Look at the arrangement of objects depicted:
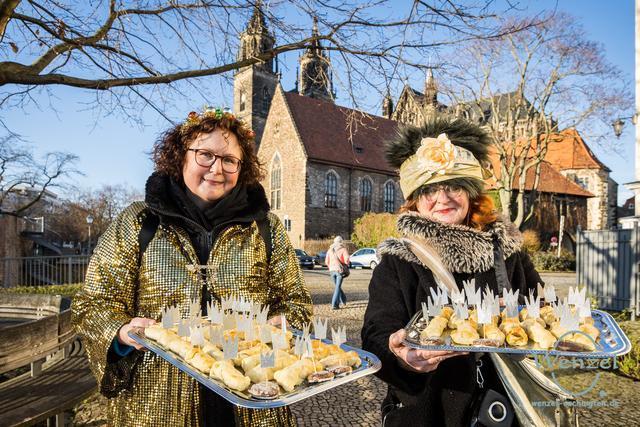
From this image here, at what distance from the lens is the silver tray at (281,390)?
1388 millimetres

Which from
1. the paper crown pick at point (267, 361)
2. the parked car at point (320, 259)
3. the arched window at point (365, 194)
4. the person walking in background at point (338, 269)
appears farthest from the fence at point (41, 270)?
the arched window at point (365, 194)

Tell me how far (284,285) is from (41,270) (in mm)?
14405

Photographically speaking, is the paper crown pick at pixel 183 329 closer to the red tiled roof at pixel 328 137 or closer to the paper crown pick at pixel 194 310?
the paper crown pick at pixel 194 310

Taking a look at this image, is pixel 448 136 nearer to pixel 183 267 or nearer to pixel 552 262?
pixel 183 267

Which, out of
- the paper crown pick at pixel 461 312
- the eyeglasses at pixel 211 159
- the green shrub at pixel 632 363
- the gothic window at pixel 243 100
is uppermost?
the gothic window at pixel 243 100

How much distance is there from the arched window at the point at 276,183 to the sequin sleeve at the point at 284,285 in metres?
36.7

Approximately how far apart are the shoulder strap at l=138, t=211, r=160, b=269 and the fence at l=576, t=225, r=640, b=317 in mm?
9811

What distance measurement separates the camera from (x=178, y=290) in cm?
211

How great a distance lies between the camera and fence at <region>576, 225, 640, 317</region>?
355 inches

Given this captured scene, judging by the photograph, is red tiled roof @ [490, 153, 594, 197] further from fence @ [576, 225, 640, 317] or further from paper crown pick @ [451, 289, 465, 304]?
paper crown pick @ [451, 289, 465, 304]

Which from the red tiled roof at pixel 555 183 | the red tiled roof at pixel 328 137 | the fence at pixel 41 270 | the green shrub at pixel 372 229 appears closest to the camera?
the fence at pixel 41 270

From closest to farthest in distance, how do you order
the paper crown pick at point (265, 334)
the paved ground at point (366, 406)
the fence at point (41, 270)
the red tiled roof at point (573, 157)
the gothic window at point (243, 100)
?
the paper crown pick at point (265, 334) < the paved ground at point (366, 406) < the fence at point (41, 270) < the red tiled roof at point (573, 157) < the gothic window at point (243, 100)

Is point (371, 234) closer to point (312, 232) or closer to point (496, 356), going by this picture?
point (312, 232)

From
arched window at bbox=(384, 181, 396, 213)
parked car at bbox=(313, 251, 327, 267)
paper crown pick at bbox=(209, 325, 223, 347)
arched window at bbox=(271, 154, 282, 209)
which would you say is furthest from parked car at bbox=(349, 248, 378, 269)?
paper crown pick at bbox=(209, 325, 223, 347)
